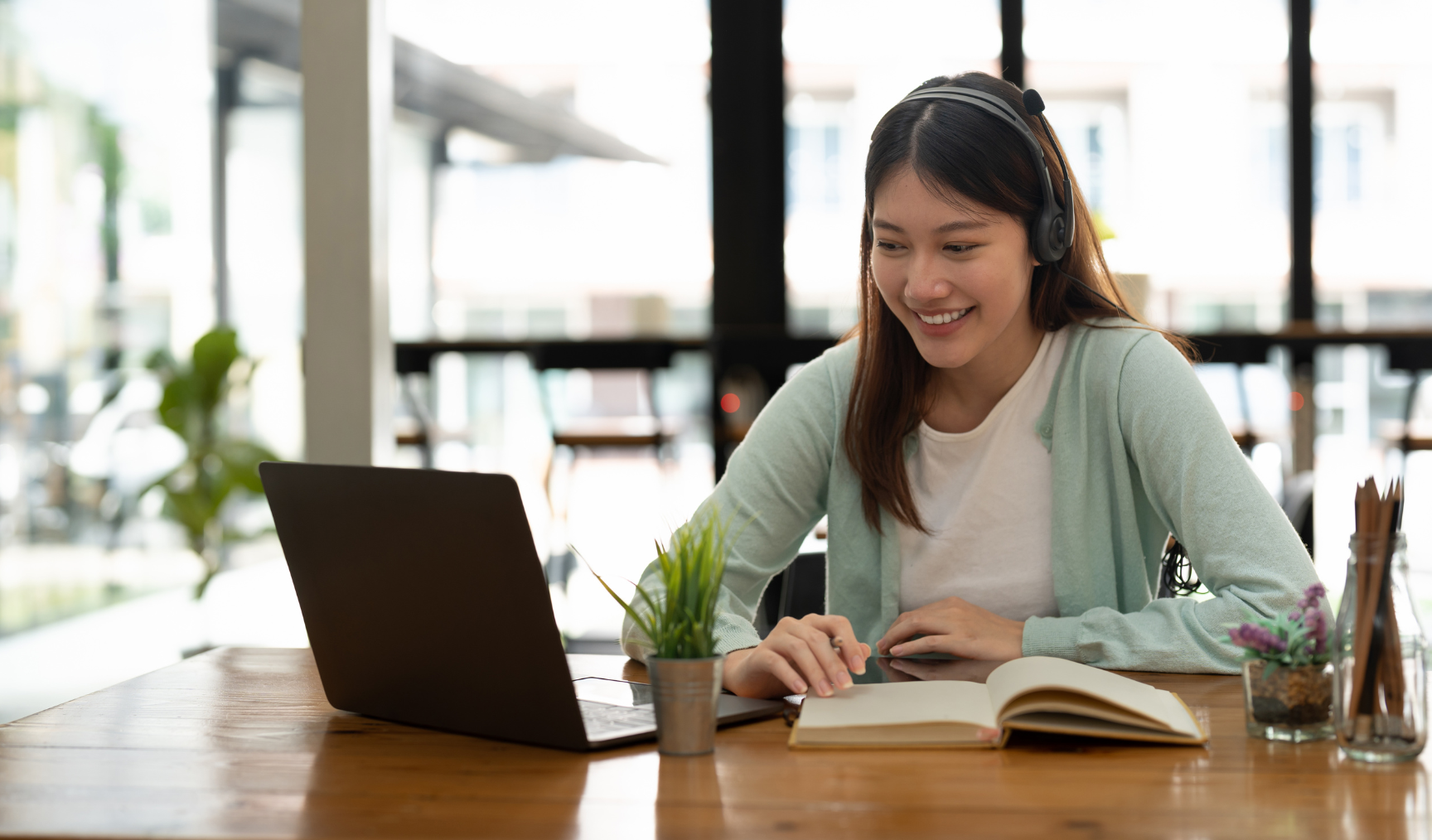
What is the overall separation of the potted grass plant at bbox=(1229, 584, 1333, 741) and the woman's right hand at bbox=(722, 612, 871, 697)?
29 centimetres

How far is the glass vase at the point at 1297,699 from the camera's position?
881mm

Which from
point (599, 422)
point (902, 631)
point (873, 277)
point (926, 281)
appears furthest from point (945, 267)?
point (599, 422)

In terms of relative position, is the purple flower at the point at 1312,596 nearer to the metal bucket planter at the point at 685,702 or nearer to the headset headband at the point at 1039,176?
the metal bucket planter at the point at 685,702

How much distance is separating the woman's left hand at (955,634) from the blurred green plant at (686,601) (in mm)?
316

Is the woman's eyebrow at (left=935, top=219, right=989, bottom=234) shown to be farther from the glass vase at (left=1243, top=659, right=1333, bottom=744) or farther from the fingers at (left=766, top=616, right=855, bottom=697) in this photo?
the glass vase at (left=1243, top=659, right=1333, bottom=744)

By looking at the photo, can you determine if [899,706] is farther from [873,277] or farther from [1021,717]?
[873,277]

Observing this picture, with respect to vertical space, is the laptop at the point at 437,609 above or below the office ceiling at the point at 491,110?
below

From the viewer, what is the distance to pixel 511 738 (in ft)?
3.04

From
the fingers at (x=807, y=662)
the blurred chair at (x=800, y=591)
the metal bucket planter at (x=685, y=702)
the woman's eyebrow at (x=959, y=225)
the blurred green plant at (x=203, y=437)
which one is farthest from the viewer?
the blurred green plant at (x=203, y=437)

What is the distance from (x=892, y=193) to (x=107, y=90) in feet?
12.1

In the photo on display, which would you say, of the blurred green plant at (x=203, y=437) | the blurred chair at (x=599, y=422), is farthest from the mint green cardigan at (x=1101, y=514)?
the blurred chair at (x=599, y=422)

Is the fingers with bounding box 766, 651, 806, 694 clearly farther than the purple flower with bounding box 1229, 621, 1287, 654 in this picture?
Yes

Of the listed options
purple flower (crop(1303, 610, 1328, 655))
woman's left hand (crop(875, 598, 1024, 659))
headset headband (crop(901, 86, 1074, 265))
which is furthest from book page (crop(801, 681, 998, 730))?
headset headband (crop(901, 86, 1074, 265))

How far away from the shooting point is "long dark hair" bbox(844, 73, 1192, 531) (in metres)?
1.31
